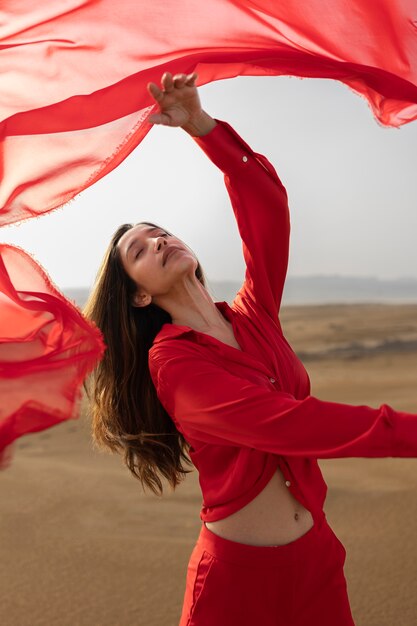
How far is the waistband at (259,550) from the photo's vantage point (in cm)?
219

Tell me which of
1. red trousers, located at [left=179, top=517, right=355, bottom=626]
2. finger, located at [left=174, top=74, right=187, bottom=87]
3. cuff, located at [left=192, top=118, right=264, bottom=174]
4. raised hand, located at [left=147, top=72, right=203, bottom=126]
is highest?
finger, located at [left=174, top=74, right=187, bottom=87]

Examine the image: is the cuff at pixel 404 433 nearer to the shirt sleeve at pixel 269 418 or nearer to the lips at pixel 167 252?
the shirt sleeve at pixel 269 418

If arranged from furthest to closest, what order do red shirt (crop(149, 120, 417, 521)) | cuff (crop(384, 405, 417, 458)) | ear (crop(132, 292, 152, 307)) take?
1. ear (crop(132, 292, 152, 307))
2. red shirt (crop(149, 120, 417, 521))
3. cuff (crop(384, 405, 417, 458))

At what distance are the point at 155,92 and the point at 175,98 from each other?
0.24 ft

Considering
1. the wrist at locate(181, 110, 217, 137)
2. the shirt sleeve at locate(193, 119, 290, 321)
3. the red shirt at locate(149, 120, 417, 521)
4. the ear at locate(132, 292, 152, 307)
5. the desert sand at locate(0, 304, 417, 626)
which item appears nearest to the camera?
the red shirt at locate(149, 120, 417, 521)

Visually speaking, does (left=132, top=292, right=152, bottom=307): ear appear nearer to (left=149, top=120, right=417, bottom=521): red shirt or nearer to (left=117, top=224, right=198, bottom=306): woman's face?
(left=117, top=224, right=198, bottom=306): woman's face

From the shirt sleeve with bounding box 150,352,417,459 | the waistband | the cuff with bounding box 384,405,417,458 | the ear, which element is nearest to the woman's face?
the ear

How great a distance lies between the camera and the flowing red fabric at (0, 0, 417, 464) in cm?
213

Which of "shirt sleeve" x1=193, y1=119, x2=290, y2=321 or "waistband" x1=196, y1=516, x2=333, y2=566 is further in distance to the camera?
"shirt sleeve" x1=193, y1=119, x2=290, y2=321

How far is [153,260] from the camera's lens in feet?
7.81

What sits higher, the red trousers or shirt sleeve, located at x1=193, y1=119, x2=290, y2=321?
shirt sleeve, located at x1=193, y1=119, x2=290, y2=321

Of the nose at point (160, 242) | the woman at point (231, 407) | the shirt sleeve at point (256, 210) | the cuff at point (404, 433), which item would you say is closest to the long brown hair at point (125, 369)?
the woman at point (231, 407)

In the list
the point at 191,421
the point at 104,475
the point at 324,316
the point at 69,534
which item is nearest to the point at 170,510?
the point at 69,534

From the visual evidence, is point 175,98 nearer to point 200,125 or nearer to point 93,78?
point 200,125
